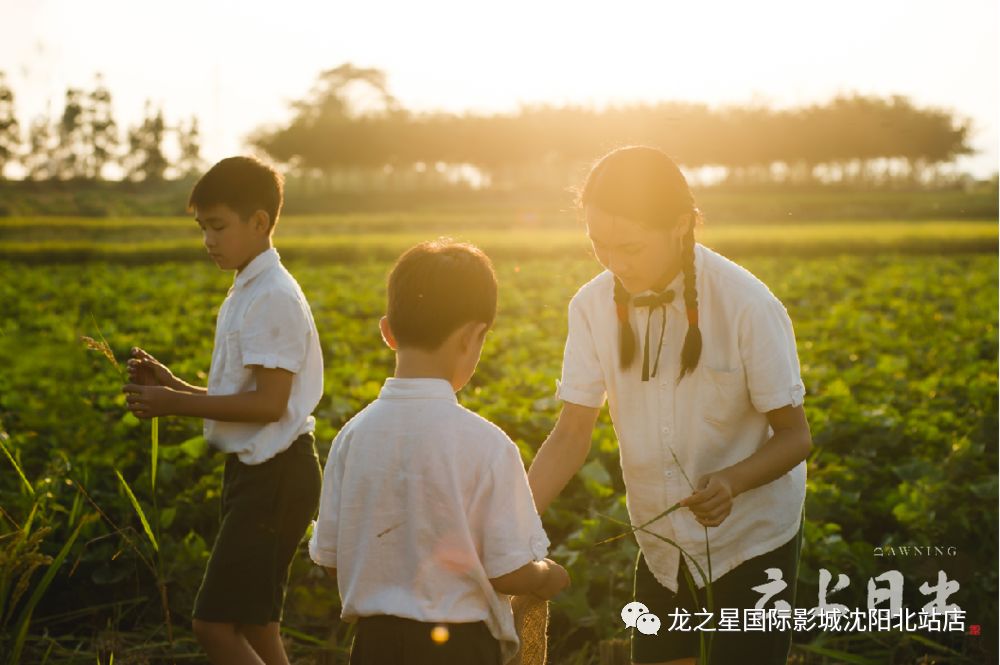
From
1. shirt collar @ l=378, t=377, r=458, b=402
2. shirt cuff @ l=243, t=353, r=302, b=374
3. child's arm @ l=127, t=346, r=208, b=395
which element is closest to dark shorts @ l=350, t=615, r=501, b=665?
shirt collar @ l=378, t=377, r=458, b=402

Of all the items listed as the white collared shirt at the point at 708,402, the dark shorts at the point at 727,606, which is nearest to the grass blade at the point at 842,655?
the dark shorts at the point at 727,606

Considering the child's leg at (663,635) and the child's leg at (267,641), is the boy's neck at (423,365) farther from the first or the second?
the child's leg at (267,641)

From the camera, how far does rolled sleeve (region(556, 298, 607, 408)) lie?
2.25 meters

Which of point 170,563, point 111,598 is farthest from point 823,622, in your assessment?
point 111,598

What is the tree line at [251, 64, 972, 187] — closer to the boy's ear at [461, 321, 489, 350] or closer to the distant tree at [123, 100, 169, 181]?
the distant tree at [123, 100, 169, 181]

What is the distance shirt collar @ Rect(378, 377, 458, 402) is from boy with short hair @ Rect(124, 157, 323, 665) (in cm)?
76

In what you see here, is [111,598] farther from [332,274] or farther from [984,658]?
[332,274]

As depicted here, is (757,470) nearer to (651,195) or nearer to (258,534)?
(651,195)

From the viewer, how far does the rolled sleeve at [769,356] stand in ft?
6.72

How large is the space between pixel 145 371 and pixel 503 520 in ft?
3.60

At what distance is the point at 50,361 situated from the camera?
2.07 metres

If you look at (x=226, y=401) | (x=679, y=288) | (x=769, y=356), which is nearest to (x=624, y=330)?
(x=679, y=288)

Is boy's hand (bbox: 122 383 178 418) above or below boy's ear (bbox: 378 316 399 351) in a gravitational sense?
below

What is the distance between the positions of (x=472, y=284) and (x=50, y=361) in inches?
34.8
